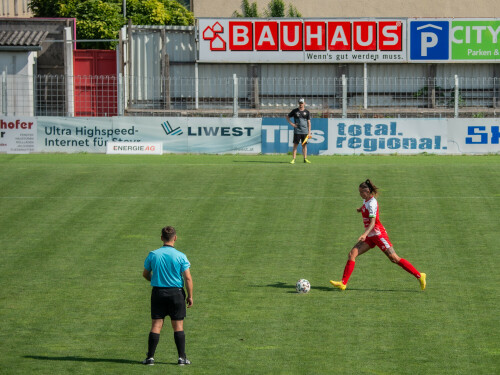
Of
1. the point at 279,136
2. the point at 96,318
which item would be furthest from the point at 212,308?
the point at 279,136

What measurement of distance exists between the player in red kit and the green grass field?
344mm

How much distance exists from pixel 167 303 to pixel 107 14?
41.1 meters

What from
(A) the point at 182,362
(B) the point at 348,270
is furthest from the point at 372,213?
(A) the point at 182,362

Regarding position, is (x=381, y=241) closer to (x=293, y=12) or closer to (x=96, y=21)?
(x=96, y=21)

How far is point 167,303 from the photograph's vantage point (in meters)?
9.99

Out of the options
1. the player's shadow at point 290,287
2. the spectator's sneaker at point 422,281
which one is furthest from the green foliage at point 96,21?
the spectator's sneaker at point 422,281

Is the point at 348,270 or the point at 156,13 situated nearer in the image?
the point at 348,270

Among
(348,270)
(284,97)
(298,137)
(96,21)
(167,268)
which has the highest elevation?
(96,21)

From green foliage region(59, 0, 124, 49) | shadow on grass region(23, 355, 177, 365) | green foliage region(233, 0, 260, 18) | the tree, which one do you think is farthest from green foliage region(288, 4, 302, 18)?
shadow on grass region(23, 355, 177, 365)

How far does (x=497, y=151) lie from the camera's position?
28688mm

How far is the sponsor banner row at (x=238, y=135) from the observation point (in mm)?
28578

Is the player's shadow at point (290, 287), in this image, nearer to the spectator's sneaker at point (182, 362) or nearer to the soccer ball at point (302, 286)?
the soccer ball at point (302, 286)

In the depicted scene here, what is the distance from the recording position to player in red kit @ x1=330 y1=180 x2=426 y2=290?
13.3 m

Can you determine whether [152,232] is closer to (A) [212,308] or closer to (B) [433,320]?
(A) [212,308]
